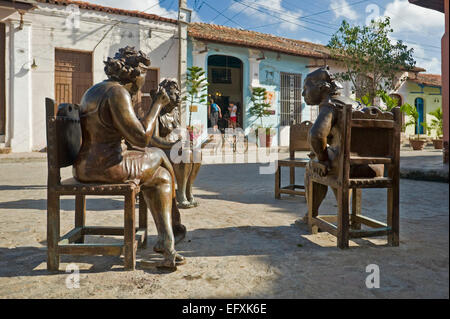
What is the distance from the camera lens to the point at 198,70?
13.6 meters

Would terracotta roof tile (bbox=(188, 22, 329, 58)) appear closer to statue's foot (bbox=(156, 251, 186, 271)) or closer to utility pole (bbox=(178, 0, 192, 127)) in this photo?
utility pole (bbox=(178, 0, 192, 127))

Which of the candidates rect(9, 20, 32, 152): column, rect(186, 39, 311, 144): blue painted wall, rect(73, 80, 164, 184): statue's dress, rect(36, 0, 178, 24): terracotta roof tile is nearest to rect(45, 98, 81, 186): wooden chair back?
rect(73, 80, 164, 184): statue's dress

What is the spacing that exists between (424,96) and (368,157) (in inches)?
882

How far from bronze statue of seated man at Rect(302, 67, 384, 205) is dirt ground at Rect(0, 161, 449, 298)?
54cm

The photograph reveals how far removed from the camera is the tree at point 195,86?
13539mm

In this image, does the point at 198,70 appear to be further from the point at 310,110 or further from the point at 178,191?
the point at 178,191

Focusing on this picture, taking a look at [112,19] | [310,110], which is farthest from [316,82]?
[310,110]

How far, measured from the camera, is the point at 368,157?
8.93 ft

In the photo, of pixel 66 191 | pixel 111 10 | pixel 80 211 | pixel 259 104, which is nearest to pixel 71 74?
pixel 111 10

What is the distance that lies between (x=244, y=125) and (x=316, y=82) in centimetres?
1273

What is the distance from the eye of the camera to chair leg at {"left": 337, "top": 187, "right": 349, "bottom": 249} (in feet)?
8.86

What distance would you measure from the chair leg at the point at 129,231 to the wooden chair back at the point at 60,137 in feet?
1.53

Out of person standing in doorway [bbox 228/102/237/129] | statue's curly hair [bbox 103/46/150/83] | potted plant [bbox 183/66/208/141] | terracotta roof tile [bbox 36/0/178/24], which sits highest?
terracotta roof tile [bbox 36/0/178/24]

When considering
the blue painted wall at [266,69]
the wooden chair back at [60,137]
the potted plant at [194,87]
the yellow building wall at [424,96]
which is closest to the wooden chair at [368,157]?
the wooden chair back at [60,137]
